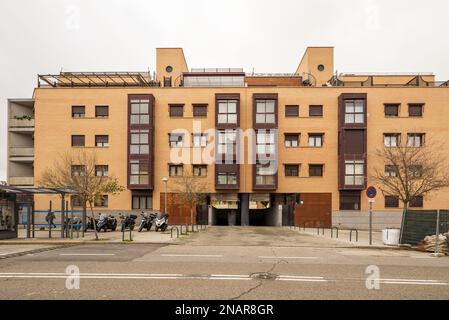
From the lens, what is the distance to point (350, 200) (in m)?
36.9

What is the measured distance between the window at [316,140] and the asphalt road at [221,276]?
25.2 meters

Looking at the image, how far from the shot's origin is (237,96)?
37188 mm

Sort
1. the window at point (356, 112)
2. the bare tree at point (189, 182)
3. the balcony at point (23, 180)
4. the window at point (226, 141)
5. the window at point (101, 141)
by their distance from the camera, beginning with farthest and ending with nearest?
the balcony at point (23, 180) < the window at point (101, 141) < the window at point (226, 141) < the window at point (356, 112) < the bare tree at point (189, 182)

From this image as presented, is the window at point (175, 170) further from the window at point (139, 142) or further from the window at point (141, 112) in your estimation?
the window at point (141, 112)

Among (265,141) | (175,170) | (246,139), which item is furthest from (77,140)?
(265,141)

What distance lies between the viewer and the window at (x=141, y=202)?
37.5 m

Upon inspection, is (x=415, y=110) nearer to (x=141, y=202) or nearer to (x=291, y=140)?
(x=291, y=140)

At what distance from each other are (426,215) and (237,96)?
2384 centimetres

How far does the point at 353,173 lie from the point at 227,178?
1230 centimetres

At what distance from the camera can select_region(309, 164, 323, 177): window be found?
1479 inches

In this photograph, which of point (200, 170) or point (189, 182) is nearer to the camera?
point (189, 182)

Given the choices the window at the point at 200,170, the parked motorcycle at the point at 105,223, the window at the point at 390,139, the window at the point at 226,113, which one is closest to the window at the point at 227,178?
the window at the point at 200,170
